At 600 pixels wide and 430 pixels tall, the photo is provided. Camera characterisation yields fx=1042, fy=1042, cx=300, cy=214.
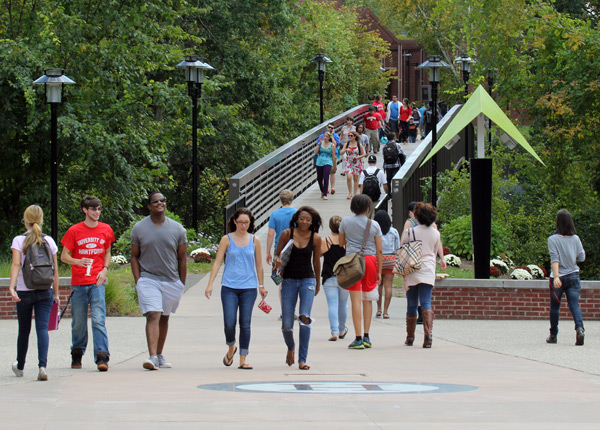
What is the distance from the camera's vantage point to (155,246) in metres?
9.63

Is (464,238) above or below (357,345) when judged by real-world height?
above

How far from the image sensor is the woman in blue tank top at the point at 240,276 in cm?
978

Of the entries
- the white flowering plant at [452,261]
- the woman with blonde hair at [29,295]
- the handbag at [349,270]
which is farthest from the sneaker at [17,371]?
the white flowering plant at [452,261]

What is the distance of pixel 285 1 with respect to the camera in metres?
32.9

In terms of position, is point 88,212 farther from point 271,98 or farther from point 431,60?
point 271,98

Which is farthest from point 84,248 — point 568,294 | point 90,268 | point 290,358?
point 568,294

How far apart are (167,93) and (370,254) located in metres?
14.9

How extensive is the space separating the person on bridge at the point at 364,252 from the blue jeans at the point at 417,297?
0.48m

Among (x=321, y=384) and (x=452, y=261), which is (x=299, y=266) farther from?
(x=452, y=261)

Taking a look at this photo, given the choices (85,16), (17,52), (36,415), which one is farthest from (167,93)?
(36,415)

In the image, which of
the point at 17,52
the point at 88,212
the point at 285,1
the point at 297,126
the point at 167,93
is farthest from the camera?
the point at 297,126

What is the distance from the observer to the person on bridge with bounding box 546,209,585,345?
12188 millimetres

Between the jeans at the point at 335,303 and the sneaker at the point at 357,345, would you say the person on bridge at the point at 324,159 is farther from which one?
the sneaker at the point at 357,345

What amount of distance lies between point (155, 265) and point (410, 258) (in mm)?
3251
